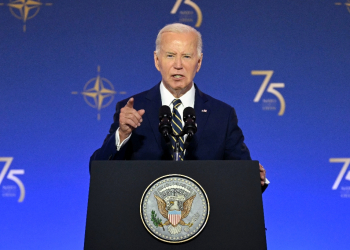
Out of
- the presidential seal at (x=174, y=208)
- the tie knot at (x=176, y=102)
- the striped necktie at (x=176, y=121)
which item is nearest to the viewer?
the presidential seal at (x=174, y=208)

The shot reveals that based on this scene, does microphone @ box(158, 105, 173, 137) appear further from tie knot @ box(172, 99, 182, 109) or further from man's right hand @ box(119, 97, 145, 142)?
tie knot @ box(172, 99, 182, 109)

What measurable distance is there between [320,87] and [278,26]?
605mm

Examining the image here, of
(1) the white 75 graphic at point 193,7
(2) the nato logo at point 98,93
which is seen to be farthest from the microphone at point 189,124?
(1) the white 75 graphic at point 193,7

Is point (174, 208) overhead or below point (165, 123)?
below

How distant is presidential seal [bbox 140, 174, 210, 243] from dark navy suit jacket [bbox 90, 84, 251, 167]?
0.39 meters

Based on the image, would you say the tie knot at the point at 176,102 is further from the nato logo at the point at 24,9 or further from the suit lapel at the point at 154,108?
the nato logo at the point at 24,9

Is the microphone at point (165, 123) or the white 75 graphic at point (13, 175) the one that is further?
the white 75 graphic at point (13, 175)

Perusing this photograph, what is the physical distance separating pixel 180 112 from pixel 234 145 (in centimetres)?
29

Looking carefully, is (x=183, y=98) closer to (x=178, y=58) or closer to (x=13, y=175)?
(x=178, y=58)

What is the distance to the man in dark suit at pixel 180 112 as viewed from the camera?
176 cm

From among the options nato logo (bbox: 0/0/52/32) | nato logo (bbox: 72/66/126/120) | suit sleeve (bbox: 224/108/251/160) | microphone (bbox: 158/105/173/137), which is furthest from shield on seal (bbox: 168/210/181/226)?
nato logo (bbox: 0/0/52/32)

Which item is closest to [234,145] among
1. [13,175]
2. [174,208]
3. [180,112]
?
[180,112]

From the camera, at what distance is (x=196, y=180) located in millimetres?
1289

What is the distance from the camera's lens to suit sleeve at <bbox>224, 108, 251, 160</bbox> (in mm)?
1806
